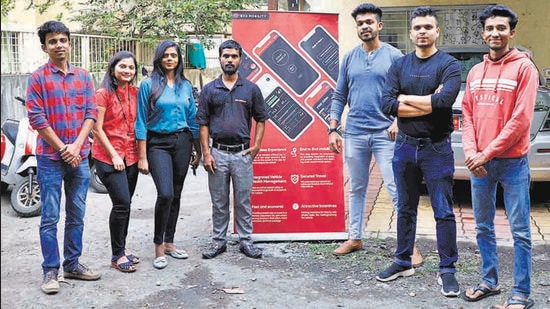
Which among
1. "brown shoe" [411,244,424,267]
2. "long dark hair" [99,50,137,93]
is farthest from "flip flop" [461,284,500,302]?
"long dark hair" [99,50,137,93]

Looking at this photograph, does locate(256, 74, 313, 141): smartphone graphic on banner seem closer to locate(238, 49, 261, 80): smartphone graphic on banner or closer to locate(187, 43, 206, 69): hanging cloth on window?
locate(238, 49, 261, 80): smartphone graphic on banner

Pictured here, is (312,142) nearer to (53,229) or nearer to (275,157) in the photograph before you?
(275,157)

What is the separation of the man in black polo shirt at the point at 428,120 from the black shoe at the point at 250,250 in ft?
4.63

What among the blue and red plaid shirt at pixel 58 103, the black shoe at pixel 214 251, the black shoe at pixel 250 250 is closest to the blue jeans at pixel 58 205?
the blue and red plaid shirt at pixel 58 103

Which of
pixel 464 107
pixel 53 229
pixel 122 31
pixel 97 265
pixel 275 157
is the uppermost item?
pixel 122 31

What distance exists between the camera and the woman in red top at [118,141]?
4.48 m

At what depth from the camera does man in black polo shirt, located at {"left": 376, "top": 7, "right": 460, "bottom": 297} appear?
155 inches

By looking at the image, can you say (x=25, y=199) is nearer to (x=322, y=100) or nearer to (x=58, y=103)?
(x=58, y=103)

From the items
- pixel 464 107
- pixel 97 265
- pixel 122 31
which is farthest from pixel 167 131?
pixel 122 31

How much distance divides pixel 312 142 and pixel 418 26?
1.69m

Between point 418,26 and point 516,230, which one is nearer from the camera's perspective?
point 516,230

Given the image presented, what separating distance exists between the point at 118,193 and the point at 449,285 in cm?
251

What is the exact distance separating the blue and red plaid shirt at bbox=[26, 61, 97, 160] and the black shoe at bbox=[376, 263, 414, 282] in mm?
2343

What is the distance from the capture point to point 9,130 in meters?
7.03
